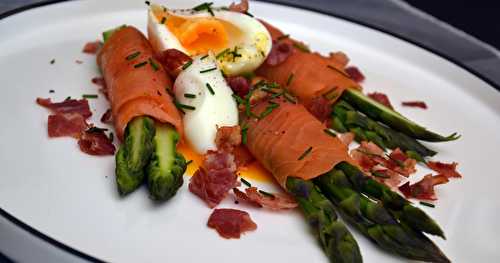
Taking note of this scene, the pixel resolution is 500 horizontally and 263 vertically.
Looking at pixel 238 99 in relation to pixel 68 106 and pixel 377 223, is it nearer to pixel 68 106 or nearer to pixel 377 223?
pixel 68 106

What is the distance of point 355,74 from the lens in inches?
141

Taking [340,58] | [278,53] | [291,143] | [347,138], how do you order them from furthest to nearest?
[340,58] → [278,53] → [347,138] → [291,143]

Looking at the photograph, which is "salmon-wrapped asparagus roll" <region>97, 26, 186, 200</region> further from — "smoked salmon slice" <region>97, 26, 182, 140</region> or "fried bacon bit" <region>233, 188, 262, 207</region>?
"fried bacon bit" <region>233, 188, 262, 207</region>

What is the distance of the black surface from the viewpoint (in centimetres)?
488

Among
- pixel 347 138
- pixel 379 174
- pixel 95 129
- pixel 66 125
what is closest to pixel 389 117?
pixel 347 138

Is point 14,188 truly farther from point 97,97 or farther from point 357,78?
point 357,78

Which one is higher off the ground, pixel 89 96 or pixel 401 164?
pixel 401 164

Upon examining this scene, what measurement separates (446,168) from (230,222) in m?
1.08

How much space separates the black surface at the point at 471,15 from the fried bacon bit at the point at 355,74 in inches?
62.9

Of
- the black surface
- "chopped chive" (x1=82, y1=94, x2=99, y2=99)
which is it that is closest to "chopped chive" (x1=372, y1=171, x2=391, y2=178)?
"chopped chive" (x1=82, y1=94, x2=99, y2=99)

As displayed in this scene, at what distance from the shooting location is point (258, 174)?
2674mm

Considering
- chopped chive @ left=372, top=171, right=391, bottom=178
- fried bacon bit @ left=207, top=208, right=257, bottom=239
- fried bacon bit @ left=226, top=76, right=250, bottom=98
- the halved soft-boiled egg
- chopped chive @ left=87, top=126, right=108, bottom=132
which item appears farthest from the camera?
the halved soft-boiled egg

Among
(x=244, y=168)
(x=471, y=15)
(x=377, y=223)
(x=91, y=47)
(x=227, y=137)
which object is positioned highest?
(x=471, y=15)

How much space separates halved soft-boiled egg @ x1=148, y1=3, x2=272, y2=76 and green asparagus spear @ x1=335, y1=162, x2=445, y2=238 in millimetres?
815
